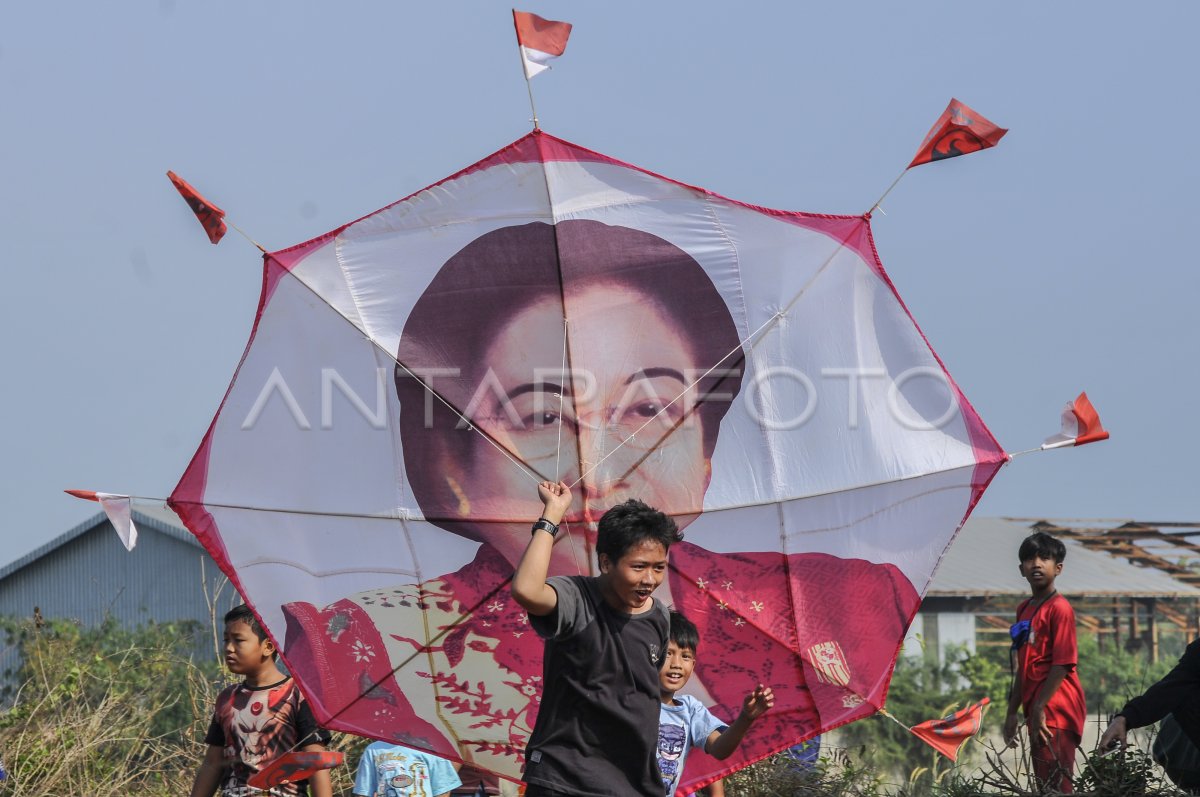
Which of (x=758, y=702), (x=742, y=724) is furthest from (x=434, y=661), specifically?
(x=758, y=702)

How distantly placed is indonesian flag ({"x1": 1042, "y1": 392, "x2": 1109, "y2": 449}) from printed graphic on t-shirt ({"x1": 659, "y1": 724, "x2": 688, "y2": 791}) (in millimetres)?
1776

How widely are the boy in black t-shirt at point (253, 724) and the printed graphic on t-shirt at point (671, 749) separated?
1.24 m

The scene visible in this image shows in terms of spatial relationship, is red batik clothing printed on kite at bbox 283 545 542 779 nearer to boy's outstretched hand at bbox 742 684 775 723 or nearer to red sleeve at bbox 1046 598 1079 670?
boy's outstretched hand at bbox 742 684 775 723

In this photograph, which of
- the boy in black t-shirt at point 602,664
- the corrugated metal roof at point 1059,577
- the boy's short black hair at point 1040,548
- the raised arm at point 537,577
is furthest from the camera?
the corrugated metal roof at point 1059,577

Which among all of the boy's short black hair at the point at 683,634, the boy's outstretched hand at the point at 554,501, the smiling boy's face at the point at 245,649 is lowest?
the smiling boy's face at the point at 245,649

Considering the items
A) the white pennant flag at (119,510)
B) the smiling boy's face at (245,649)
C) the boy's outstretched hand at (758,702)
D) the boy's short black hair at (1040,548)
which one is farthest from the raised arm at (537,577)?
the boy's short black hair at (1040,548)

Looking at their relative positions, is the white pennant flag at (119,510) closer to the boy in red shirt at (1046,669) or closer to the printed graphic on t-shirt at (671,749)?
the printed graphic on t-shirt at (671,749)

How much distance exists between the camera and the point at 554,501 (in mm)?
4184

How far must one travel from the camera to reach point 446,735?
20.0ft

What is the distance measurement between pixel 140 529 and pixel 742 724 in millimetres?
25493

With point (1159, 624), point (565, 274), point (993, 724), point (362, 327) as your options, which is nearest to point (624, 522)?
point (565, 274)

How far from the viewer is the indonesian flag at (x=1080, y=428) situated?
5578mm

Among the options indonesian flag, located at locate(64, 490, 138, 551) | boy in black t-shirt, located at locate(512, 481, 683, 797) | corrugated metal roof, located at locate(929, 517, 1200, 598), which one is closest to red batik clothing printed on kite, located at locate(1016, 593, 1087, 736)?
boy in black t-shirt, located at locate(512, 481, 683, 797)

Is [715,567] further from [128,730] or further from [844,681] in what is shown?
[128,730]
